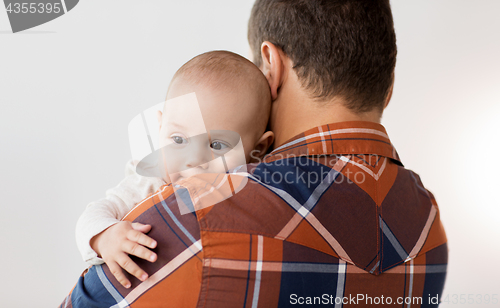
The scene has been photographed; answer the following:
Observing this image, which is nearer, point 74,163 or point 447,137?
point 74,163

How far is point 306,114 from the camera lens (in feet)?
3.51

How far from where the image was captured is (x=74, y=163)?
2.98 meters

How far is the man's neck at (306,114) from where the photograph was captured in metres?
1.04

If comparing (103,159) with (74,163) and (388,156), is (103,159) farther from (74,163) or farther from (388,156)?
(388,156)

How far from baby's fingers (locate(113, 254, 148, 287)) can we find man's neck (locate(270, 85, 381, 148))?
0.51m

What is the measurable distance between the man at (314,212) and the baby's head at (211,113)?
0.07 m

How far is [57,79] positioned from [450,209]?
3.14 m

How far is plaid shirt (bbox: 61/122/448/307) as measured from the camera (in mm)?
762

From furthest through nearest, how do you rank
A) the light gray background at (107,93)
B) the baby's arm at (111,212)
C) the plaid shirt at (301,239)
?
the light gray background at (107,93) < the baby's arm at (111,212) < the plaid shirt at (301,239)

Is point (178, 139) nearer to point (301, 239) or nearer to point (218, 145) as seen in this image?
point (218, 145)

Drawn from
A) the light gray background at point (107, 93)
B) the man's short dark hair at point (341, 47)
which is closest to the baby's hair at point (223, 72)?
the man's short dark hair at point (341, 47)

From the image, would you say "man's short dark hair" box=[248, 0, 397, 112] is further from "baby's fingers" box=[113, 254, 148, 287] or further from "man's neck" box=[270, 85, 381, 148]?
"baby's fingers" box=[113, 254, 148, 287]

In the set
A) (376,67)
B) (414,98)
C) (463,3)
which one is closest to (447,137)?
(414,98)

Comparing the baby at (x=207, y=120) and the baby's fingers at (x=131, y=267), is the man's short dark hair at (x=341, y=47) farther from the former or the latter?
the baby's fingers at (x=131, y=267)
